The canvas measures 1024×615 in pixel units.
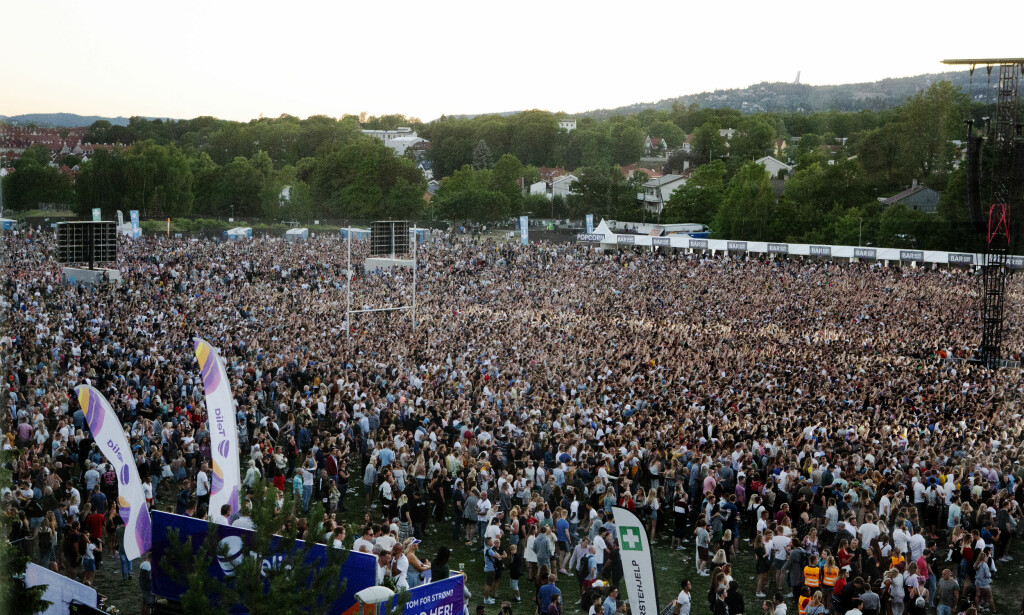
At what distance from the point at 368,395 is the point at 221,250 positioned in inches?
1307

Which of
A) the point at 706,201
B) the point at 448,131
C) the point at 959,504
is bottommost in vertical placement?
the point at 959,504

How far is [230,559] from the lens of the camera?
7988mm

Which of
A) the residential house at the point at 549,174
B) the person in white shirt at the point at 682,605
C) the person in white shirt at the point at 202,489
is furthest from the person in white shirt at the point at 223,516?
the residential house at the point at 549,174

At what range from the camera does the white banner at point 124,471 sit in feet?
35.6

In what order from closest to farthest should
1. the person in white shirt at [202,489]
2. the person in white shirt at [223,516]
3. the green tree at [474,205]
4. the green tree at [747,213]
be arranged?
1. the person in white shirt at [223,516]
2. the person in white shirt at [202,489]
3. the green tree at [747,213]
4. the green tree at [474,205]

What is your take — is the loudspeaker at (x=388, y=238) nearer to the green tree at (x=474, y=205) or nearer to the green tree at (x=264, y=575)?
the green tree at (x=264, y=575)

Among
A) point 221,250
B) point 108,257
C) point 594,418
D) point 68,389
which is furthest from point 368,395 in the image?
point 221,250

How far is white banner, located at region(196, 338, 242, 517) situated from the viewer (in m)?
11.5

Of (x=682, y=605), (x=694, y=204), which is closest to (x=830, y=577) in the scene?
(x=682, y=605)

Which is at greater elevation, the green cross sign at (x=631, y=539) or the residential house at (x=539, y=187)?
the residential house at (x=539, y=187)

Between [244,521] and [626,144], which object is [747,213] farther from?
[626,144]

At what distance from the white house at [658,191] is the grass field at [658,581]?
81821mm

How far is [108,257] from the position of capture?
37.9 meters

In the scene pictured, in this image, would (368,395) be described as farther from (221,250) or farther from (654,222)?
(654,222)
